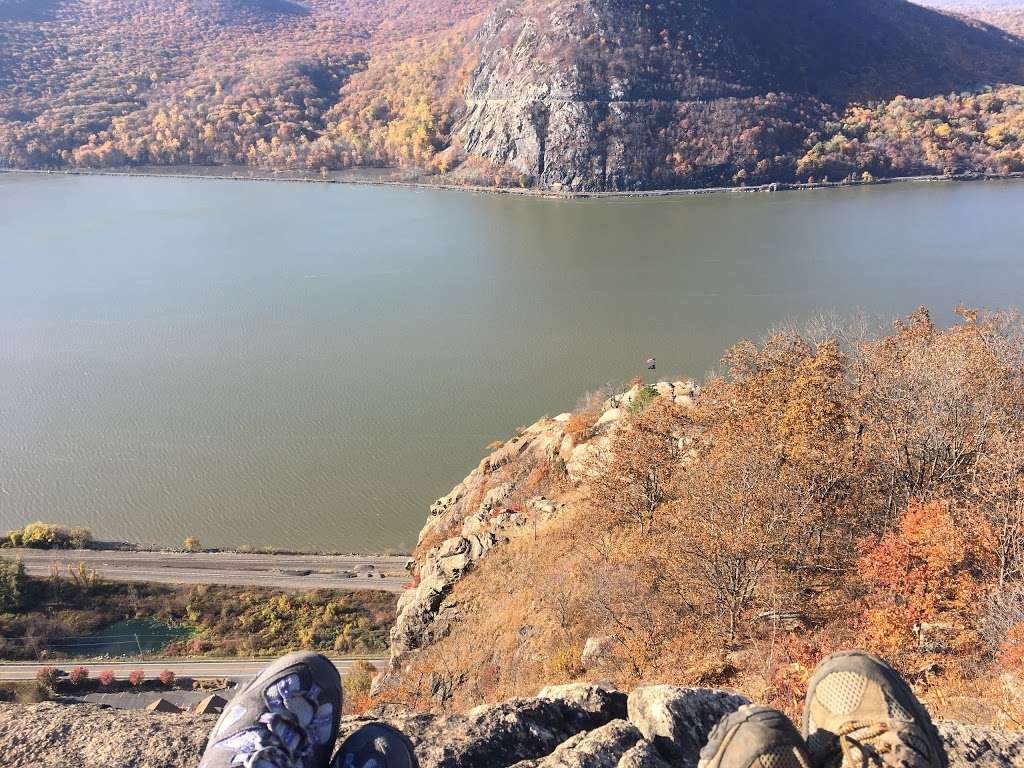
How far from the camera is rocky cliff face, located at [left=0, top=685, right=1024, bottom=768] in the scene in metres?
2.86

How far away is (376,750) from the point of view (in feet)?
8.36

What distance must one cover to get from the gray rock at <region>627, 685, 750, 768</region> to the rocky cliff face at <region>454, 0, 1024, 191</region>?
58.6m

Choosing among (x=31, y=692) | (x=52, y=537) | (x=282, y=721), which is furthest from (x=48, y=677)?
(x=282, y=721)

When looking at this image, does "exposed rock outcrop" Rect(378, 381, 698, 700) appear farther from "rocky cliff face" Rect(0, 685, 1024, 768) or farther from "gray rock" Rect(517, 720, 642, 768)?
"gray rock" Rect(517, 720, 642, 768)

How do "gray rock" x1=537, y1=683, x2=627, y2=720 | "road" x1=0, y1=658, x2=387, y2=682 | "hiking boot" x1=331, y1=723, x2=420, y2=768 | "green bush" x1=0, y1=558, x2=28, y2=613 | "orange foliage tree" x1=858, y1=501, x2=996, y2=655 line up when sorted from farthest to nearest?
"green bush" x1=0, y1=558, x2=28, y2=613 < "road" x1=0, y1=658, x2=387, y2=682 < "orange foliage tree" x1=858, y1=501, x2=996, y2=655 < "gray rock" x1=537, y1=683, x2=627, y2=720 < "hiking boot" x1=331, y1=723, x2=420, y2=768

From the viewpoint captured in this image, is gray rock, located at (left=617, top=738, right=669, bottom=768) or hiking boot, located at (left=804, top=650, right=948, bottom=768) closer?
hiking boot, located at (left=804, top=650, right=948, bottom=768)

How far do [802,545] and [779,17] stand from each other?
8383cm

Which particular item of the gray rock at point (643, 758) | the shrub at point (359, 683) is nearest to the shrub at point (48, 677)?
the shrub at point (359, 683)

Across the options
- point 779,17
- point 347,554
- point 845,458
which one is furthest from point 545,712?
point 779,17

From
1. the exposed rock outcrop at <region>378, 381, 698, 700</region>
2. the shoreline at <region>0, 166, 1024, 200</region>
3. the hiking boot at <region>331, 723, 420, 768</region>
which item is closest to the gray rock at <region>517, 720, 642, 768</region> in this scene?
the hiking boot at <region>331, 723, 420, 768</region>

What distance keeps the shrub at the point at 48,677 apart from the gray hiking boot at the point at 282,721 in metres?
16.0

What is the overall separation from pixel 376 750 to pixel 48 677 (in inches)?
676

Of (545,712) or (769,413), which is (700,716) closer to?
(545,712)

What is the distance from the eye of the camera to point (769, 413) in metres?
7.70
